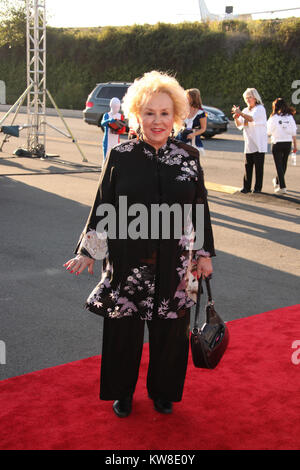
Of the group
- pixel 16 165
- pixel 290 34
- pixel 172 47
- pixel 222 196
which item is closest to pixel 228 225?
pixel 222 196

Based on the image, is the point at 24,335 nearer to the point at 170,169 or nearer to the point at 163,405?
the point at 163,405

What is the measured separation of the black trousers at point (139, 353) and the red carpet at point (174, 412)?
0.16 meters

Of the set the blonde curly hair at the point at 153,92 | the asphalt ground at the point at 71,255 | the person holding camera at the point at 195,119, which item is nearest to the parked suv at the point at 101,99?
the asphalt ground at the point at 71,255

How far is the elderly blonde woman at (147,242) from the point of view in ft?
10.2

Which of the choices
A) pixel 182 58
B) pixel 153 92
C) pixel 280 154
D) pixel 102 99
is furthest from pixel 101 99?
pixel 153 92

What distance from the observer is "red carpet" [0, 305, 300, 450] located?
3.09 metres

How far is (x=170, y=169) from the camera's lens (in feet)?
10.3

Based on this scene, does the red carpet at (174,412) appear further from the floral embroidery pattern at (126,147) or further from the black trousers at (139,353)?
the floral embroidery pattern at (126,147)

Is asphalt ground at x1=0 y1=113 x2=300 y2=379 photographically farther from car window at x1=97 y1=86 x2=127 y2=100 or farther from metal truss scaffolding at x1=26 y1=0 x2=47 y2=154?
car window at x1=97 y1=86 x2=127 y2=100

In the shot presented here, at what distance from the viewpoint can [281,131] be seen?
1055 centimetres

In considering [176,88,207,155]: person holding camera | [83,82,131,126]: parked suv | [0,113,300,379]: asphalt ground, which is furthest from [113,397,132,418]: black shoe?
[83,82,131,126]: parked suv

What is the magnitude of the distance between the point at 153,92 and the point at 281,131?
7.87 meters

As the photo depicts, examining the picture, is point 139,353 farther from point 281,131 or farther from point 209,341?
point 281,131

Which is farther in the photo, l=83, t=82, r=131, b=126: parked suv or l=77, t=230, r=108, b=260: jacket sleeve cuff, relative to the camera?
l=83, t=82, r=131, b=126: parked suv
